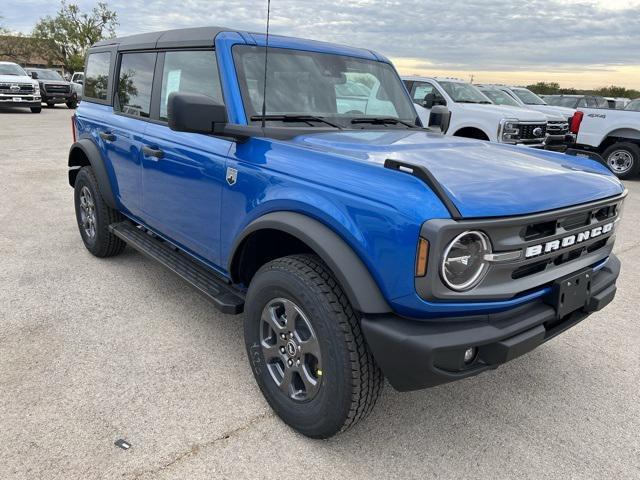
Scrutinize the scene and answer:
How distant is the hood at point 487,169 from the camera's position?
200 centimetres

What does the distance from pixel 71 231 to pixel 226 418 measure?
154 inches

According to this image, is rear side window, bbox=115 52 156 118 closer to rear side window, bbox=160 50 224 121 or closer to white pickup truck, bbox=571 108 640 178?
rear side window, bbox=160 50 224 121

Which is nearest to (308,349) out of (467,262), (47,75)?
(467,262)

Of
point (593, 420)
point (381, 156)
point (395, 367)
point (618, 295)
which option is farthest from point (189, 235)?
point (618, 295)

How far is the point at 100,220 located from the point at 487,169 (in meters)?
3.45

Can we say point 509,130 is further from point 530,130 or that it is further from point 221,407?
point 221,407

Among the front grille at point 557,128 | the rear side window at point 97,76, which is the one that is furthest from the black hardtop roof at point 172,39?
the front grille at point 557,128

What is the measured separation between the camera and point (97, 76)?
464 centimetres

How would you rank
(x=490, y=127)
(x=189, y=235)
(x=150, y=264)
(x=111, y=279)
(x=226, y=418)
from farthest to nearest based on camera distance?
(x=490, y=127) → (x=150, y=264) → (x=111, y=279) → (x=189, y=235) → (x=226, y=418)

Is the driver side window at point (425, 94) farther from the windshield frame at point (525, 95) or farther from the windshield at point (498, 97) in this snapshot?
the windshield frame at point (525, 95)

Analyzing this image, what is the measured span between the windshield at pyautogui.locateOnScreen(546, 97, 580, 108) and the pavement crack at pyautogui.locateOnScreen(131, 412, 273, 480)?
50.1ft

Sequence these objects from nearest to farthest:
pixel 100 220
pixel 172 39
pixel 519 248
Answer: pixel 519 248 < pixel 172 39 < pixel 100 220

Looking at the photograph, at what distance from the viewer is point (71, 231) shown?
5.56 metres

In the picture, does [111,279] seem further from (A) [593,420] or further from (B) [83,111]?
(A) [593,420]
